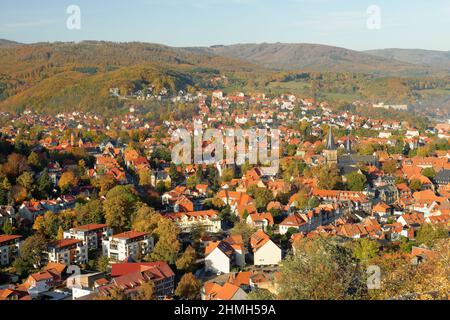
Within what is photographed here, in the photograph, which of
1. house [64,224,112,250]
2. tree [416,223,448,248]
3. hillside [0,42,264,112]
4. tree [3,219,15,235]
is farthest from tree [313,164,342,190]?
hillside [0,42,264,112]

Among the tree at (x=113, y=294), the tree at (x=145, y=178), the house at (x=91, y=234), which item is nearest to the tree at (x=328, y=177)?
the tree at (x=145, y=178)

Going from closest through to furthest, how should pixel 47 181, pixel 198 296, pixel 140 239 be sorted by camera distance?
1. pixel 198 296
2. pixel 140 239
3. pixel 47 181

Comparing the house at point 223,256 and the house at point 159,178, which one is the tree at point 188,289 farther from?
the house at point 159,178

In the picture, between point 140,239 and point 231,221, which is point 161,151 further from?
point 140,239

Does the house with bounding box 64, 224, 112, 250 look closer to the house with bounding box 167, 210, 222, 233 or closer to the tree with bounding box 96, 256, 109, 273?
the tree with bounding box 96, 256, 109, 273

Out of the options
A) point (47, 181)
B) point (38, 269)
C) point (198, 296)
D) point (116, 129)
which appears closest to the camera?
point (198, 296)
